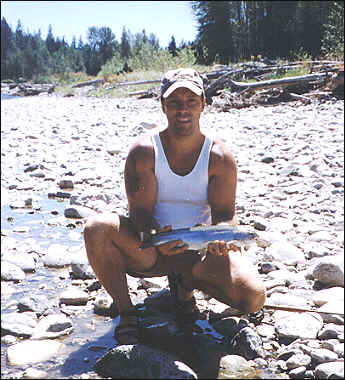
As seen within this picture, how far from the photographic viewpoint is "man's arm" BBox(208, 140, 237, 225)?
2918 mm

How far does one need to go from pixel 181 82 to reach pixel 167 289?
1.48 metres

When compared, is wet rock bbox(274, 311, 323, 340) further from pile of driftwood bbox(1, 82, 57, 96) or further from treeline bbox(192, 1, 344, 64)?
pile of driftwood bbox(1, 82, 57, 96)

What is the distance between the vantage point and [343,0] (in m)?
26.7

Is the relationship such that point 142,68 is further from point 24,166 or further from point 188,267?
point 188,267

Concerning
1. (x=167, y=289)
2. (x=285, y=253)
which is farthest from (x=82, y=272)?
(x=285, y=253)

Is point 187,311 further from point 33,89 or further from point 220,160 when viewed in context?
point 33,89

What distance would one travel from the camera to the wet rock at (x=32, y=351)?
240 cm

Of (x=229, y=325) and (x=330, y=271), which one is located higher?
(x=330, y=271)

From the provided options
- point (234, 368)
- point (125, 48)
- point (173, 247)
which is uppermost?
point (125, 48)

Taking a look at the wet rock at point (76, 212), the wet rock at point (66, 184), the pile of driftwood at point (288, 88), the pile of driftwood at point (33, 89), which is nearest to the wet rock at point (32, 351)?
A: the wet rock at point (76, 212)

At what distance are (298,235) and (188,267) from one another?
171 cm

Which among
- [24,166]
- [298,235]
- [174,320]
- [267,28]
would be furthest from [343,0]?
[174,320]

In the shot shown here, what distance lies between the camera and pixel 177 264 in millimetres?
3051

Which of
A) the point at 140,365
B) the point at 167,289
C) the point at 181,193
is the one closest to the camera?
the point at 140,365
